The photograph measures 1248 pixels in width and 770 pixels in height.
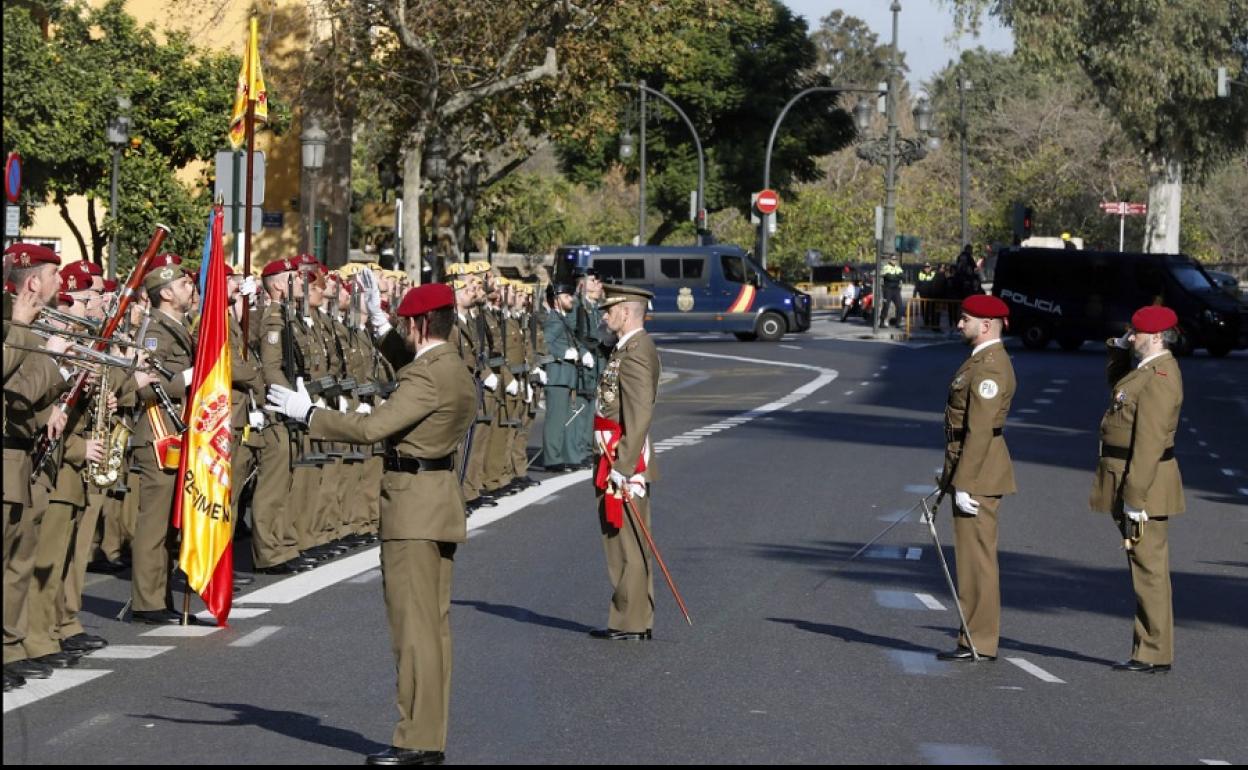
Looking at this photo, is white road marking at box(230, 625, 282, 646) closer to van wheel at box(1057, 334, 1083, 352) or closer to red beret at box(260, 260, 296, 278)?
red beret at box(260, 260, 296, 278)

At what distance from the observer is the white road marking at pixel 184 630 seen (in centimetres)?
1148

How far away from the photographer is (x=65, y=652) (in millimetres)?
10531

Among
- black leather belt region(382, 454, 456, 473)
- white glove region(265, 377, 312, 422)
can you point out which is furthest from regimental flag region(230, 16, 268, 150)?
white glove region(265, 377, 312, 422)

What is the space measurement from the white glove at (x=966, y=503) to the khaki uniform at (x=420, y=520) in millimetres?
3590

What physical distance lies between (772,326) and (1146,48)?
11001 millimetres

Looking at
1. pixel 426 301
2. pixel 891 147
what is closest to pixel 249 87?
pixel 426 301

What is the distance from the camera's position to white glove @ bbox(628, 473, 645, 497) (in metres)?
11.5

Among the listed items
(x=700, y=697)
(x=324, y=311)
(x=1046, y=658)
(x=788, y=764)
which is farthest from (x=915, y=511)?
(x=788, y=764)

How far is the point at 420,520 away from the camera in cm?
823

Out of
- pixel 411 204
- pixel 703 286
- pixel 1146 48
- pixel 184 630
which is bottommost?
pixel 184 630

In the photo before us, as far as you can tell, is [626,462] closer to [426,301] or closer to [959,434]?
[959,434]

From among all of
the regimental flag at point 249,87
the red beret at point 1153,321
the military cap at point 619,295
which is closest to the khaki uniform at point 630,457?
the military cap at point 619,295

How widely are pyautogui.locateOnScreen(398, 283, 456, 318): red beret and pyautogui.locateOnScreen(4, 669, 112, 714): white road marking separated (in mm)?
2489

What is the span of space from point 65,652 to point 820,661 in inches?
140
